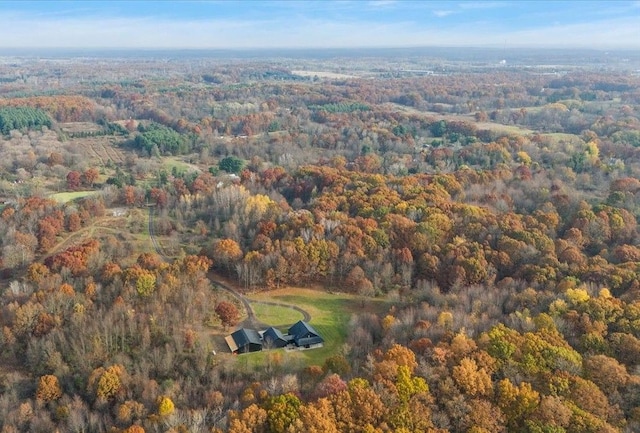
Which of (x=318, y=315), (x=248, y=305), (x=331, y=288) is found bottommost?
(x=318, y=315)

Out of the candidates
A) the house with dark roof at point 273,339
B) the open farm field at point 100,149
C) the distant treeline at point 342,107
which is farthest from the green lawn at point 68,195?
the distant treeline at point 342,107

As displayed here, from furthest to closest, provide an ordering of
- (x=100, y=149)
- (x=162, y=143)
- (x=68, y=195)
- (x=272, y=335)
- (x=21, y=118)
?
1. (x=21, y=118)
2. (x=100, y=149)
3. (x=162, y=143)
4. (x=68, y=195)
5. (x=272, y=335)

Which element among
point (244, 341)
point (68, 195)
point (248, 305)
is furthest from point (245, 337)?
point (68, 195)

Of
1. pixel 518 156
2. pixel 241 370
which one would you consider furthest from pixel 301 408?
pixel 518 156

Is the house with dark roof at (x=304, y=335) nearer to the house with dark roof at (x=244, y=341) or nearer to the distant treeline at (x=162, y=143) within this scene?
the house with dark roof at (x=244, y=341)

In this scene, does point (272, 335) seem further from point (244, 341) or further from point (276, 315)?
point (276, 315)

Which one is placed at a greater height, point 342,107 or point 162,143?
point 342,107

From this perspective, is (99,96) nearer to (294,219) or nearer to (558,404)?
(294,219)
